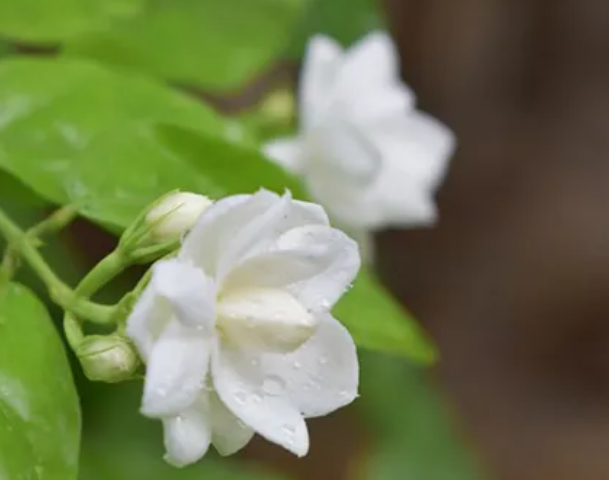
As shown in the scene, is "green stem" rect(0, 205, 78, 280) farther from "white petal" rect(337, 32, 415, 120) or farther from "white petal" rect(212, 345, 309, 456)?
"white petal" rect(337, 32, 415, 120)

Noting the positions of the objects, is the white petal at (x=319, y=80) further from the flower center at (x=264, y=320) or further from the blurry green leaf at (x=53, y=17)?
the flower center at (x=264, y=320)

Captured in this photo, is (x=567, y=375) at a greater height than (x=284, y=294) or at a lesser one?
lesser

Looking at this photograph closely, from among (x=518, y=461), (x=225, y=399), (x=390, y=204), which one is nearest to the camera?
(x=225, y=399)

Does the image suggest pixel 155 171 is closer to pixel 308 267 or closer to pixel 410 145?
pixel 308 267

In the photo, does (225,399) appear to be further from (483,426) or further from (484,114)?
(484,114)

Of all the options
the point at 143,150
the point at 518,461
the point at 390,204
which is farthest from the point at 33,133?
the point at 518,461

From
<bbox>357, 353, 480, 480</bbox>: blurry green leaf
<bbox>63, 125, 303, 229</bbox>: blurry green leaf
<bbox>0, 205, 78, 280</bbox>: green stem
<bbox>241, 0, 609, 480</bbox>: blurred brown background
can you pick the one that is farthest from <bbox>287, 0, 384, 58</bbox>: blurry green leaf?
<bbox>241, 0, 609, 480</bbox>: blurred brown background
